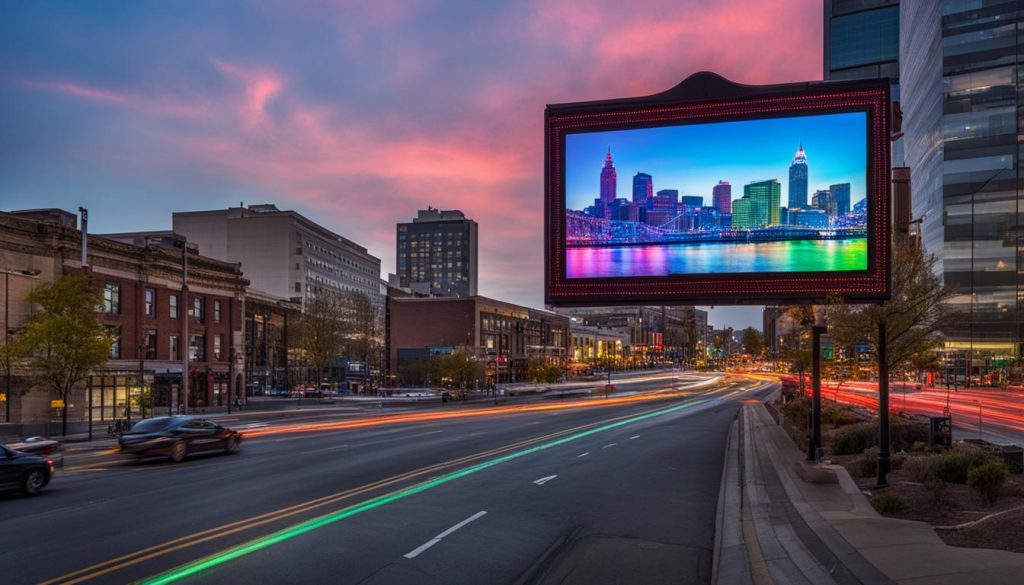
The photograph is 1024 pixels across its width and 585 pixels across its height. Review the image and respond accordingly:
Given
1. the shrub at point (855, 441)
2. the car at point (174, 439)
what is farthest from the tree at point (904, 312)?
the car at point (174, 439)

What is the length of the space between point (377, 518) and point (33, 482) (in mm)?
9764

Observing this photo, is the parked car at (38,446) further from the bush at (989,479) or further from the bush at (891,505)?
the bush at (989,479)

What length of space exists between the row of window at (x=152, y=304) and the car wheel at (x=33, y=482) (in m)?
29.0

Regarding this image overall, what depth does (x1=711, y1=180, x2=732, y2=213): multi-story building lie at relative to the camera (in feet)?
46.9

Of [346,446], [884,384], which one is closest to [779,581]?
[884,384]

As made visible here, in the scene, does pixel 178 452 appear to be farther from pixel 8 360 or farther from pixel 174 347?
pixel 174 347

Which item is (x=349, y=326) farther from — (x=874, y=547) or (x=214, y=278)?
(x=874, y=547)

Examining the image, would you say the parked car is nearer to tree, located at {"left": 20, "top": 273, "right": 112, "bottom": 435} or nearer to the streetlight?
tree, located at {"left": 20, "top": 273, "right": 112, "bottom": 435}

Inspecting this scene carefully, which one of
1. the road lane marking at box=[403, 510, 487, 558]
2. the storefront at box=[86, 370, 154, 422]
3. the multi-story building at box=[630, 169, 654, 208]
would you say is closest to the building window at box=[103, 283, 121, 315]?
the storefront at box=[86, 370, 154, 422]

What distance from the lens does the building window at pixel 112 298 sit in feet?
160

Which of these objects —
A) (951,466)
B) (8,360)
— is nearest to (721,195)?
(951,466)

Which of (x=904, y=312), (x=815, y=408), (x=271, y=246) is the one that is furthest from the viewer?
(x=271, y=246)

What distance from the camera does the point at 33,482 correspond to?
17219 mm

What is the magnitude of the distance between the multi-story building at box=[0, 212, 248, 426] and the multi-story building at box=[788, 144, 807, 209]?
3235 centimetres
